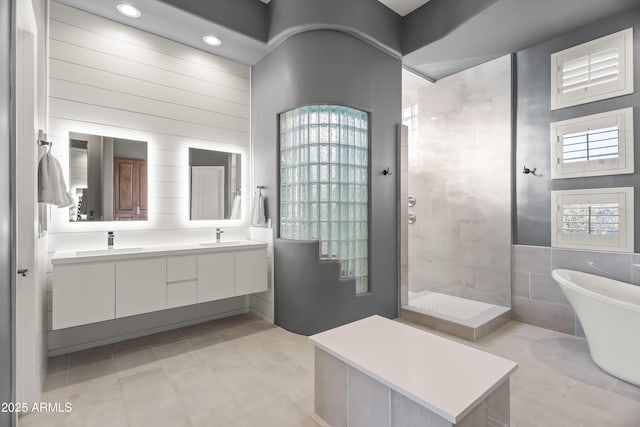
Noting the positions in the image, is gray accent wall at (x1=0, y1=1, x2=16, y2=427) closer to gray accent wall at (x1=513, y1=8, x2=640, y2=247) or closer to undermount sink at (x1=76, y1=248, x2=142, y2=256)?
undermount sink at (x1=76, y1=248, x2=142, y2=256)

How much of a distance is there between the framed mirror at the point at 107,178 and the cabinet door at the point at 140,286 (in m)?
0.66

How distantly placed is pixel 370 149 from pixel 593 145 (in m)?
2.09

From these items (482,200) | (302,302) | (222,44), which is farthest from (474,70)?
(302,302)

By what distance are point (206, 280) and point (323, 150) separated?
170 cm

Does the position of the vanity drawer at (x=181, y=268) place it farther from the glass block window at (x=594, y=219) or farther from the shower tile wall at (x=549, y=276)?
the glass block window at (x=594, y=219)

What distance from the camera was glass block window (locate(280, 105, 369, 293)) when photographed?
9.71 feet

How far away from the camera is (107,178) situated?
2.80 m

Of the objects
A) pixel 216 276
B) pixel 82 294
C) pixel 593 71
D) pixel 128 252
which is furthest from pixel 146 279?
pixel 593 71

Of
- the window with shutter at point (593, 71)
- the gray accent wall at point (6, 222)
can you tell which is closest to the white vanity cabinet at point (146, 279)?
the gray accent wall at point (6, 222)

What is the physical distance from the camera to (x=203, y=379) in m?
2.18

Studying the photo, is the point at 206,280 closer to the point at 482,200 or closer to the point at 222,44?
the point at 222,44

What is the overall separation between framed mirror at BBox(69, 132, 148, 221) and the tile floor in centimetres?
123

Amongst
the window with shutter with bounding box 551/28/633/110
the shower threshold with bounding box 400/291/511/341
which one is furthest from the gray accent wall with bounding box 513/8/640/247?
the shower threshold with bounding box 400/291/511/341

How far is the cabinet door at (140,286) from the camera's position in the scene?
7.89 ft
